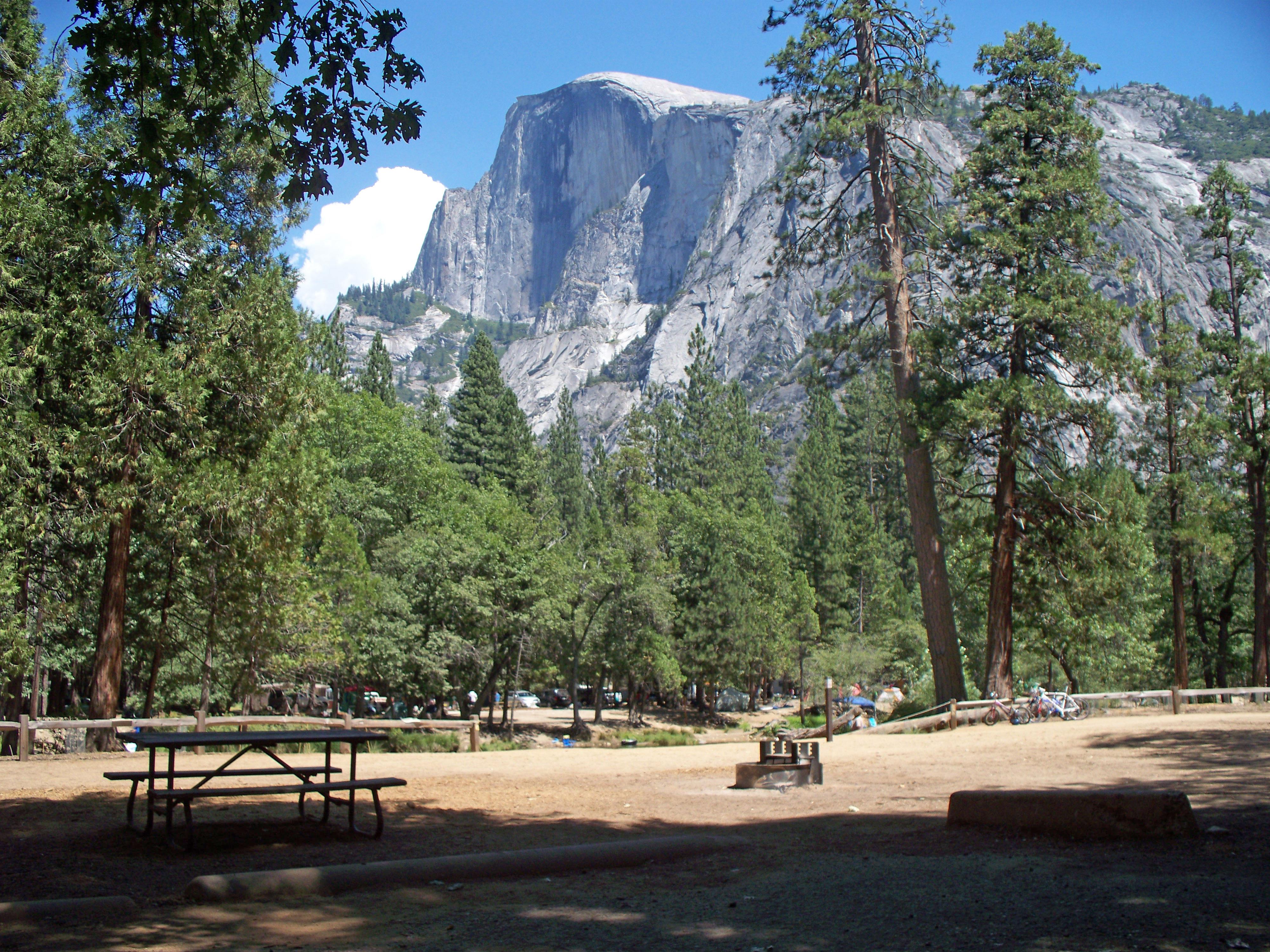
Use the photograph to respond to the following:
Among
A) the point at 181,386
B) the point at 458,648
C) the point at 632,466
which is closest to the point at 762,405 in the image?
the point at 632,466

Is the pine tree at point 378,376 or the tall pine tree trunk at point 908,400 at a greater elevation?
the pine tree at point 378,376

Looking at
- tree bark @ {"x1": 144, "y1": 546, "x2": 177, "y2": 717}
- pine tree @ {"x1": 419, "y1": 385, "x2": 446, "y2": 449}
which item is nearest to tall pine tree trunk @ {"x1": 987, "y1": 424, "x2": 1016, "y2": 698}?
tree bark @ {"x1": 144, "y1": 546, "x2": 177, "y2": 717}

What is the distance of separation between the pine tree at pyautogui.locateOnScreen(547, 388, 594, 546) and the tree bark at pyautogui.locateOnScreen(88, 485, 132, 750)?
140 ft

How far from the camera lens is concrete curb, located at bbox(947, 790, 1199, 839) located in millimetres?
6230

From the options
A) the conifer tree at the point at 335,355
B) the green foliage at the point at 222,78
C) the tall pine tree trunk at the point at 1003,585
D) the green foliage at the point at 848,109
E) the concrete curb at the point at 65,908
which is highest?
the conifer tree at the point at 335,355

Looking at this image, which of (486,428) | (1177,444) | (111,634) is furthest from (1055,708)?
(486,428)

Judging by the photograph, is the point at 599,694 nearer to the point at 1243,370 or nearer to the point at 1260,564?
the point at 1260,564

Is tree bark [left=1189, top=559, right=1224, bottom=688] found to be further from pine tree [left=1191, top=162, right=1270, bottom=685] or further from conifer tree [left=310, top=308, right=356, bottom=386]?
conifer tree [left=310, top=308, right=356, bottom=386]

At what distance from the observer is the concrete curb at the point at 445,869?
17.5 ft

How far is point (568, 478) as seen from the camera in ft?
240

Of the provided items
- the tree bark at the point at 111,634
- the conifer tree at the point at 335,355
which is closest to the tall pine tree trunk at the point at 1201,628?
the tree bark at the point at 111,634

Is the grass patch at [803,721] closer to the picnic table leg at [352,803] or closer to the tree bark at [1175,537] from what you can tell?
the tree bark at [1175,537]

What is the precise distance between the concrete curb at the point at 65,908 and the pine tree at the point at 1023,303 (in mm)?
16677

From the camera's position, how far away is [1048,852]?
20.2 ft
